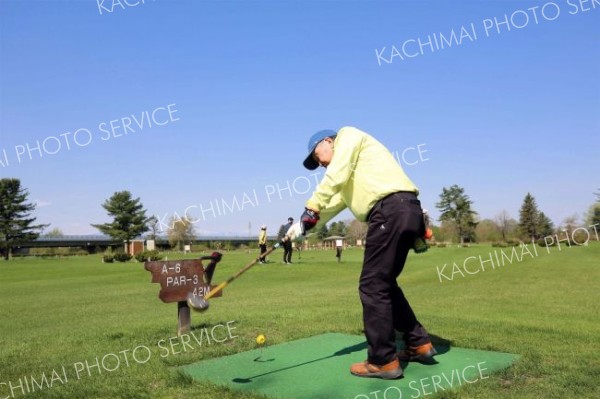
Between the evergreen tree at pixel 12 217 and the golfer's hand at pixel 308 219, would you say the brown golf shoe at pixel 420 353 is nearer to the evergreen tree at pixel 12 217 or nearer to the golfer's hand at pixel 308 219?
the golfer's hand at pixel 308 219

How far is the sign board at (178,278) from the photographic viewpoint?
7551mm

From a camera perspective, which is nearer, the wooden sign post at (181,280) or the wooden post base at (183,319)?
the wooden sign post at (181,280)

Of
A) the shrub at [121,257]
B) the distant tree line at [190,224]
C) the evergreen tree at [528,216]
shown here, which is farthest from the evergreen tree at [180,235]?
the evergreen tree at [528,216]

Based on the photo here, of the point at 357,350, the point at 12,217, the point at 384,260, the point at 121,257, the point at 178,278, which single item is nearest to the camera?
the point at 384,260

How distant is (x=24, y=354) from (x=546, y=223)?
11314 cm

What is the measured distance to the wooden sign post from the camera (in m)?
7.56

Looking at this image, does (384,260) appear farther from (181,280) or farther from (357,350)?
(181,280)

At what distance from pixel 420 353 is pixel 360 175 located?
1.88m

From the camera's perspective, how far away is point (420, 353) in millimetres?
5336

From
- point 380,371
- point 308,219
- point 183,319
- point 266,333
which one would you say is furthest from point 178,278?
point 380,371

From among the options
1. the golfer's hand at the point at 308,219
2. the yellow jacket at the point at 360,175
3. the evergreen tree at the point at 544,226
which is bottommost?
the evergreen tree at the point at 544,226

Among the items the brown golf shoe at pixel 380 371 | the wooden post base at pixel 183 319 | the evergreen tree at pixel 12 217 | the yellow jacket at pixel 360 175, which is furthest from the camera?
the evergreen tree at pixel 12 217

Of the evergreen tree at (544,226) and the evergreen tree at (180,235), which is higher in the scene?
the evergreen tree at (180,235)

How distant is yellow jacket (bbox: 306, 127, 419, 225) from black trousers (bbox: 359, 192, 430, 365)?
0.39ft
